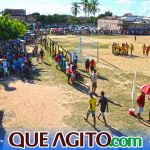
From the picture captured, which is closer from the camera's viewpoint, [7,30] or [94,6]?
[7,30]

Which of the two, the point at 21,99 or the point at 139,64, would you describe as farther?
the point at 139,64

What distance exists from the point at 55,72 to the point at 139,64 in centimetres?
935

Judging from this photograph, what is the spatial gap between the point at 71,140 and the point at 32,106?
16.5ft

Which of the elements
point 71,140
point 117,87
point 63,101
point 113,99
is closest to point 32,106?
point 63,101

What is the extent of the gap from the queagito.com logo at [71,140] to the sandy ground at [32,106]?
1.19 meters

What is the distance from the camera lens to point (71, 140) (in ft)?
46.8

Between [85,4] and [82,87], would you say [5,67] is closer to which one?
[82,87]

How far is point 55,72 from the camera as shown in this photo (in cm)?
2780

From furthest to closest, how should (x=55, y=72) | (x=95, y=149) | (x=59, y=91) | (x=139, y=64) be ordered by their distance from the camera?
(x=139, y=64)
(x=55, y=72)
(x=59, y=91)
(x=95, y=149)

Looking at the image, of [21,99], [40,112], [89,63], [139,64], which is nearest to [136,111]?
[40,112]

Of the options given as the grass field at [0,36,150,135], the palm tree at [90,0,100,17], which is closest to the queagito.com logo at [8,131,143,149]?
the grass field at [0,36,150,135]

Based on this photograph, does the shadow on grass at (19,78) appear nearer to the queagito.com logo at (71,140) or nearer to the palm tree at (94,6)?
the queagito.com logo at (71,140)

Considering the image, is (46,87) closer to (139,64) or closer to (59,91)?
(59,91)

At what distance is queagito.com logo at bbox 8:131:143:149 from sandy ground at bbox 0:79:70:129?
119 centimetres
